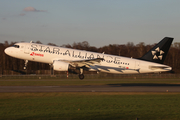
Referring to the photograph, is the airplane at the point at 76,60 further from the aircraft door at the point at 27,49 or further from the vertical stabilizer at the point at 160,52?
the vertical stabilizer at the point at 160,52

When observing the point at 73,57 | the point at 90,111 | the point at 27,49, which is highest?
the point at 27,49

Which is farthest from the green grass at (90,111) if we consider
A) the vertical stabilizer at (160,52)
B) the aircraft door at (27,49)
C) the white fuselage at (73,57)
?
the vertical stabilizer at (160,52)

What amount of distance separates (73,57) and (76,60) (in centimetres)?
78

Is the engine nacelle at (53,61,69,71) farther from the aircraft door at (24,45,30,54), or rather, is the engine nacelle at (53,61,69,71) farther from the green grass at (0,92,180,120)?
the green grass at (0,92,180,120)

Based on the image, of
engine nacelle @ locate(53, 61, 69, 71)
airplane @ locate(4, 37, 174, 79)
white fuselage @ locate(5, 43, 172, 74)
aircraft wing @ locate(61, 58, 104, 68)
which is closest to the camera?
engine nacelle @ locate(53, 61, 69, 71)

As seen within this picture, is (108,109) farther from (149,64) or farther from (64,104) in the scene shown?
(149,64)

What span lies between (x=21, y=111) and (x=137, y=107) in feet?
31.1


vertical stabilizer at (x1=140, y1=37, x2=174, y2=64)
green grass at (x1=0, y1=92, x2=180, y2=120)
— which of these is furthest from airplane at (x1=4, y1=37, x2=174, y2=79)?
green grass at (x1=0, y1=92, x2=180, y2=120)

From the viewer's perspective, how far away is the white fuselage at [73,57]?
3744 cm

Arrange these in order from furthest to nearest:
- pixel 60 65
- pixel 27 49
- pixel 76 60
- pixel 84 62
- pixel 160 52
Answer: pixel 160 52, pixel 76 60, pixel 27 49, pixel 84 62, pixel 60 65

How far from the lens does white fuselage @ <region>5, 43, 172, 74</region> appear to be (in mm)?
37438

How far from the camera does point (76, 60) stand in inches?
1486

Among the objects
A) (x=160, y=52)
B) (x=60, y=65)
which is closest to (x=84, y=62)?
(x=60, y=65)

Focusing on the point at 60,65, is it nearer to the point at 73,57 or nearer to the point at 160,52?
the point at 73,57
